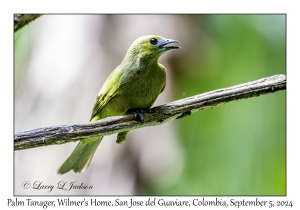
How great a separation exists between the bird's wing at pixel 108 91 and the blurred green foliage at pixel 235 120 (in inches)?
41.2

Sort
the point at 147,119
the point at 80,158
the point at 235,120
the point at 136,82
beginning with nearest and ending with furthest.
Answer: the point at 147,119, the point at 136,82, the point at 80,158, the point at 235,120

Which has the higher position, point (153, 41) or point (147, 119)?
point (153, 41)

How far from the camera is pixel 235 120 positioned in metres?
4.91

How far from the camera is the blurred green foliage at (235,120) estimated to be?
4.42m

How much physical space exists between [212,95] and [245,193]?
109cm

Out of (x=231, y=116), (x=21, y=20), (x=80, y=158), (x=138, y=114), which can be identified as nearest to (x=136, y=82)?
(x=138, y=114)

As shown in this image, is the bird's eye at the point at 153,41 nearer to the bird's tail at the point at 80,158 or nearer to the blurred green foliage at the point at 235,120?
the blurred green foliage at the point at 235,120

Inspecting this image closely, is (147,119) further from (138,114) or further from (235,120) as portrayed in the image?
(235,120)

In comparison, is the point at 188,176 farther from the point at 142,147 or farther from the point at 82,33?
the point at 82,33

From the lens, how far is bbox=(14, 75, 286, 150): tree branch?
139 inches

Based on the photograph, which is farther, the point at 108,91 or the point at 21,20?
the point at 108,91

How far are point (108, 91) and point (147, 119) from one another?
1.69 feet

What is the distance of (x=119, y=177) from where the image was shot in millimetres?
4941
